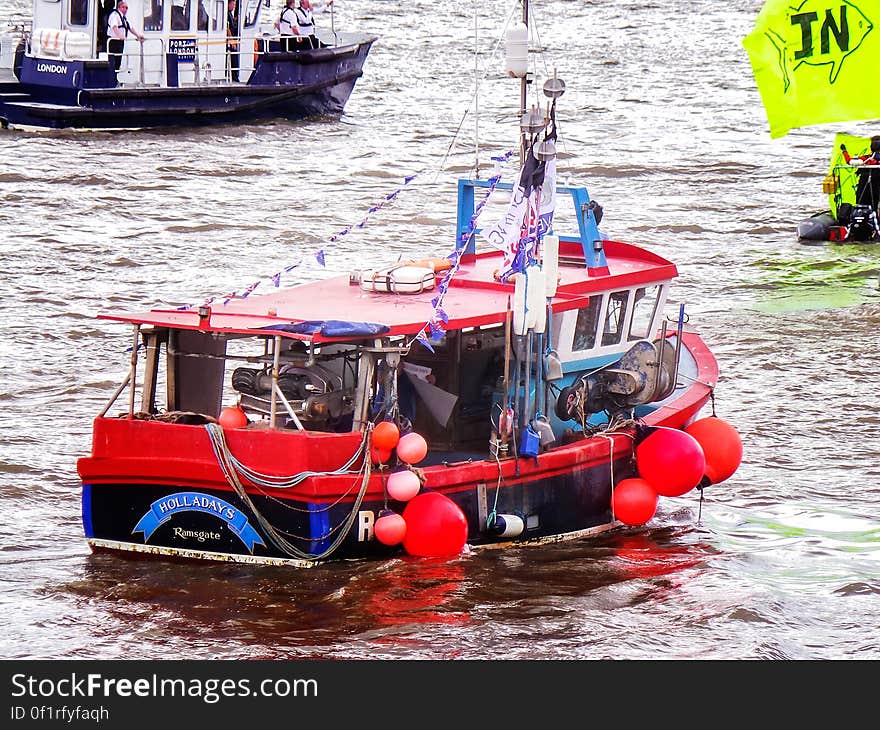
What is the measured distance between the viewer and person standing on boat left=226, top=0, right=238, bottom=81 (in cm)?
2781

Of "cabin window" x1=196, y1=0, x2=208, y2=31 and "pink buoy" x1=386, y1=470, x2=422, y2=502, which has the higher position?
"cabin window" x1=196, y1=0, x2=208, y2=31

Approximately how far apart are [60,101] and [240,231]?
6.42m

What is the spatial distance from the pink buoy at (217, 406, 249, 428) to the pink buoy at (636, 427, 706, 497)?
2.76 meters

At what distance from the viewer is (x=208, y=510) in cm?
1069

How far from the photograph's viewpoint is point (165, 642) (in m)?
10.0

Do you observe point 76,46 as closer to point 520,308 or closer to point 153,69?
point 153,69

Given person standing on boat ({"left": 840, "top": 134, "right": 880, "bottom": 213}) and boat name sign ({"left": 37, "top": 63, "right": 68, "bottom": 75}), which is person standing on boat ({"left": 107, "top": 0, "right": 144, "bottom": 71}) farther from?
person standing on boat ({"left": 840, "top": 134, "right": 880, "bottom": 213})

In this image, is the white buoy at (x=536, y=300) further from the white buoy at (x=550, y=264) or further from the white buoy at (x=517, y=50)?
the white buoy at (x=517, y=50)

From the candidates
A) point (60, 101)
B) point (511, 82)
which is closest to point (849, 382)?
point (60, 101)

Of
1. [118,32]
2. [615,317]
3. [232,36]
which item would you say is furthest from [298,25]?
[615,317]

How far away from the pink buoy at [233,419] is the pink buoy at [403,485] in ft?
3.44

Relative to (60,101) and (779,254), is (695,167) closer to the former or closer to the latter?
(779,254)

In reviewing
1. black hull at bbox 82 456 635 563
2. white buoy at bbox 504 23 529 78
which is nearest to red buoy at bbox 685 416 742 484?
black hull at bbox 82 456 635 563

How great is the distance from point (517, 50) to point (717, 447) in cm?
321
